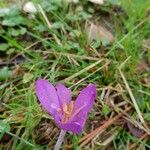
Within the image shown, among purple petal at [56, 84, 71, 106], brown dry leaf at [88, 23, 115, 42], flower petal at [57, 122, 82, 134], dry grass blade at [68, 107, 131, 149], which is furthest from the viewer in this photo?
brown dry leaf at [88, 23, 115, 42]

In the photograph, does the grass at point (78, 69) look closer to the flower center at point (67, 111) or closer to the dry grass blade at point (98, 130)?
the dry grass blade at point (98, 130)

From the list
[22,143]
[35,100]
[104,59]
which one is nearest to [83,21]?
[104,59]

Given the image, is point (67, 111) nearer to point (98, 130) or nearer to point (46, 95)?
point (46, 95)

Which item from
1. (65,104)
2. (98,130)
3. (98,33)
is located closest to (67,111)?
(65,104)

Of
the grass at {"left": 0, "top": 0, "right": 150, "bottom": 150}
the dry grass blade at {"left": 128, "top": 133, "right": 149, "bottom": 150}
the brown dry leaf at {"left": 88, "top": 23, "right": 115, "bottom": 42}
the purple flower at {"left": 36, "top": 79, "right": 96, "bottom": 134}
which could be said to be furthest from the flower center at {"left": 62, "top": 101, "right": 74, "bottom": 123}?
the brown dry leaf at {"left": 88, "top": 23, "right": 115, "bottom": 42}

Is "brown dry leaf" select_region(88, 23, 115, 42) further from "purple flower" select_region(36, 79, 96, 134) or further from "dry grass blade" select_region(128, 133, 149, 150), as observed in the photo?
"purple flower" select_region(36, 79, 96, 134)

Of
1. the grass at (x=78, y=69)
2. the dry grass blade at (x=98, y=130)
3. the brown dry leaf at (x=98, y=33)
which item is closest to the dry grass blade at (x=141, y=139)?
the grass at (x=78, y=69)
